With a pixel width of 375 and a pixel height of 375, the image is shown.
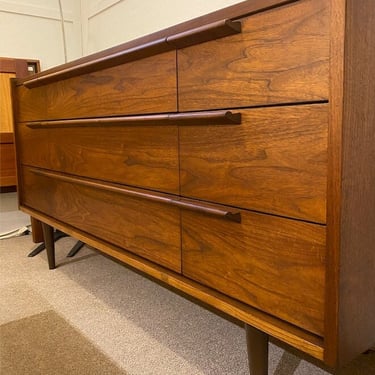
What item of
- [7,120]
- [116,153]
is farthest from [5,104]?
[116,153]

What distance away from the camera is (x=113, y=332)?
1262 mm

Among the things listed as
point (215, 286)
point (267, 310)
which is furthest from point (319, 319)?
point (215, 286)

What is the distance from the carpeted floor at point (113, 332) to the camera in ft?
3.52

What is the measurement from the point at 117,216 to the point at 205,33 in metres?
0.62

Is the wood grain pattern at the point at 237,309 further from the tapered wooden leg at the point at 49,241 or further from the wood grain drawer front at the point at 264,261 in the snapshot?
the tapered wooden leg at the point at 49,241

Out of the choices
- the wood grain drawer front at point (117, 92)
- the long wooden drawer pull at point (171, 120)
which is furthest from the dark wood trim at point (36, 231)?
the long wooden drawer pull at point (171, 120)

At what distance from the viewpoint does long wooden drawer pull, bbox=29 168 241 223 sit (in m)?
0.82

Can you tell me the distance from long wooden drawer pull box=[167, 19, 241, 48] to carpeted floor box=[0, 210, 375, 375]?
2.63 feet

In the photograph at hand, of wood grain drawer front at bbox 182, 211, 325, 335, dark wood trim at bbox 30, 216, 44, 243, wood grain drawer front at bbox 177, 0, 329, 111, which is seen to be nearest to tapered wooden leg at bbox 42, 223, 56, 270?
dark wood trim at bbox 30, 216, 44, 243

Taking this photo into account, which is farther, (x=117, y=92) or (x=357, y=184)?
(x=117, y=92)

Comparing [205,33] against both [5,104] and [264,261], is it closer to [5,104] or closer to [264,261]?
[264,261]

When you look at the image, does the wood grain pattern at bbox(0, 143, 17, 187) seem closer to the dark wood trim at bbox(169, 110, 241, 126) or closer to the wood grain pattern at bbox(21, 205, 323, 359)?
the wood grain pattern at bbox(21, 205, 323, 359)

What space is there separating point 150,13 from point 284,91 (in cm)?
148

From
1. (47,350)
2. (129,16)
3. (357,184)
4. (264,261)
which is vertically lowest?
(47,350)
